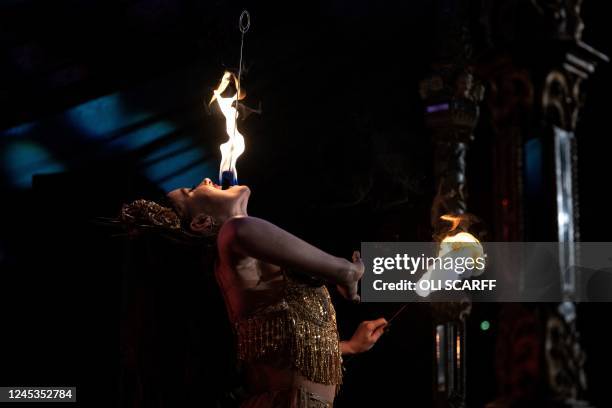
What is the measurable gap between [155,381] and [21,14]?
8.03 ft

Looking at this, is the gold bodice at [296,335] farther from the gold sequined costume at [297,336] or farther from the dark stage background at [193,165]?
the dark stage background at [193,165]

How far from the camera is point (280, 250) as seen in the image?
2.85 metres

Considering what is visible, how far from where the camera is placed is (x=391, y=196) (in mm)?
7598

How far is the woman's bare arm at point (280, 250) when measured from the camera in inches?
112

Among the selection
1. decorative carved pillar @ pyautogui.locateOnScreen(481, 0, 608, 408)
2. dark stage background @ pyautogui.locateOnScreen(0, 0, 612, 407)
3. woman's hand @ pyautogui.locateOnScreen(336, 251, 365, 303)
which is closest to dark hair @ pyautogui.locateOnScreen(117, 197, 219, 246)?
woman's hand @ pyautogui.locateOnScreen(336, 251, 365, 303)

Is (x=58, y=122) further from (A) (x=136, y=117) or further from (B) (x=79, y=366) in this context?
(B) (x=79, y=366)

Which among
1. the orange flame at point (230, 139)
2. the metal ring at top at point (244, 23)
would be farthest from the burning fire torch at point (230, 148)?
the metal ring at top at point (244, 23)

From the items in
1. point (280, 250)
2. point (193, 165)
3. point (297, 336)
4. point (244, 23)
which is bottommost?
point (297, 336)

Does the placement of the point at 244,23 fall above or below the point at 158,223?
above

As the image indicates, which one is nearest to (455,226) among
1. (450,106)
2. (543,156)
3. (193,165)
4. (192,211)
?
(450,106)

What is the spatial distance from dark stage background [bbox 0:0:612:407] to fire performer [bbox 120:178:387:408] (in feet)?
2.58

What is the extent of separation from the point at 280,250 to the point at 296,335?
36cm

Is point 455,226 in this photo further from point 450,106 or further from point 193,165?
point 193,165

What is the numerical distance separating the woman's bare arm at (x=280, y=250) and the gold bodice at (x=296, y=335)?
0.67ft
